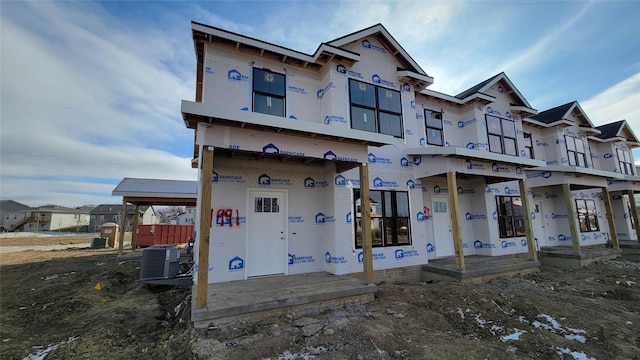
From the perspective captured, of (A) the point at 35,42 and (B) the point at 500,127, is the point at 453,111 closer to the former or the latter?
(B) the point at 500,127

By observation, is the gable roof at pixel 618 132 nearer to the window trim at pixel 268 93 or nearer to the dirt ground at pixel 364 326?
the dirt ground at pixel 364 326

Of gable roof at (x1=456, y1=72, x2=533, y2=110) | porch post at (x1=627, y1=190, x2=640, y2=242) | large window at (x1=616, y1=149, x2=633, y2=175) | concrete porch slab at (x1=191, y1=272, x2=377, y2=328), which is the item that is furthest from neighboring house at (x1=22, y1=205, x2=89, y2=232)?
large window at (x1=616, y1=149, x2=633, y2=175)

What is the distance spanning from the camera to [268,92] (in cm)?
722

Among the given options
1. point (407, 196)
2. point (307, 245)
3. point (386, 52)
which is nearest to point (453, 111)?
point (386, 52)

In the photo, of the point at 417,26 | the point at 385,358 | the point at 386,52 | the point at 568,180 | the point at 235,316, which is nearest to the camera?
the point at 385,358

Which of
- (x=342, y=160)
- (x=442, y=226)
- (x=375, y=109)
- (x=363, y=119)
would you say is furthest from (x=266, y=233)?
(x=442, y=226)

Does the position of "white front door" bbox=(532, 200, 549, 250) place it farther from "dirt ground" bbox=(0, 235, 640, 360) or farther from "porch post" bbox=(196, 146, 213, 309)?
"porch post" bbox=(196, 146, 213, 309)

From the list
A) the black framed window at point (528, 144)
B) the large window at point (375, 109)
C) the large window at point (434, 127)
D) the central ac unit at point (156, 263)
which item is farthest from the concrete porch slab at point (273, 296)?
the black framed window at point (528, 144)

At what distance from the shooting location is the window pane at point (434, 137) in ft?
32.4

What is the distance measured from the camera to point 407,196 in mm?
8383

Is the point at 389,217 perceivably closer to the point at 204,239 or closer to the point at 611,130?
the point at 204,239

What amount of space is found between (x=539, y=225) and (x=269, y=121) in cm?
1393

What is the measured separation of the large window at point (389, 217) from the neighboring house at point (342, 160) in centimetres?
3

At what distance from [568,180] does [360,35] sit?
1000cm
